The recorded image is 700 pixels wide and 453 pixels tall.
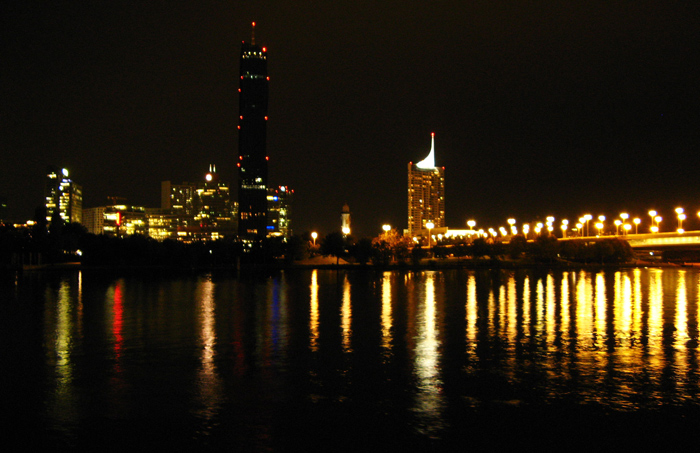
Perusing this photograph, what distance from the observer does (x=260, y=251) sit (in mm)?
91438

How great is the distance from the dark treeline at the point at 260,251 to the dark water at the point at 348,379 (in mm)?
57272

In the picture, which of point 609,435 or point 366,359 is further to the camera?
point 366,359

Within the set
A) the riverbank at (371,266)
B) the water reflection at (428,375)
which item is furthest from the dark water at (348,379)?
the riverbank at (371,266)

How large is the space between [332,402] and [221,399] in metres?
2.40

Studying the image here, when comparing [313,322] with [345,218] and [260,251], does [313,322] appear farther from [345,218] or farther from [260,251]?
[345,218]

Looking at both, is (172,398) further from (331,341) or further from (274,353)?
(331,341)

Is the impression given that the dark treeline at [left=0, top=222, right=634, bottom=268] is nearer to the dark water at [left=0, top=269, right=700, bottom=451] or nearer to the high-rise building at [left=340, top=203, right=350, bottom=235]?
the dark water at [left=0, top=269, right=700, bottom=451]

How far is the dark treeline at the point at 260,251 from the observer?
3401 inches

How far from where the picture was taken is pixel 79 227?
120062 mm

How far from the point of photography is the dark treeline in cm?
8638

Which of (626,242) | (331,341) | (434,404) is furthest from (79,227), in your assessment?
(434,404)

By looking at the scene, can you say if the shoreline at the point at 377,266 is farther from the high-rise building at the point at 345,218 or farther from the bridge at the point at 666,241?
the high-rise building at the point at 345,218

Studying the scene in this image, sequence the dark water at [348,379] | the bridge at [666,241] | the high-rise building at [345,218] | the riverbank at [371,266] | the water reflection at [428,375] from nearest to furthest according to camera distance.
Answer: the dark water at [348,379] < the water reflection at [428,375] < the riverbank at [371,266] < the bridge at [666,241] < the high-rise building at [345,218]

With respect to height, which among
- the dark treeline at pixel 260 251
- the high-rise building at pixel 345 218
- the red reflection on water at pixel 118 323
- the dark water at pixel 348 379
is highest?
the high-rise building at pixel 345 218
